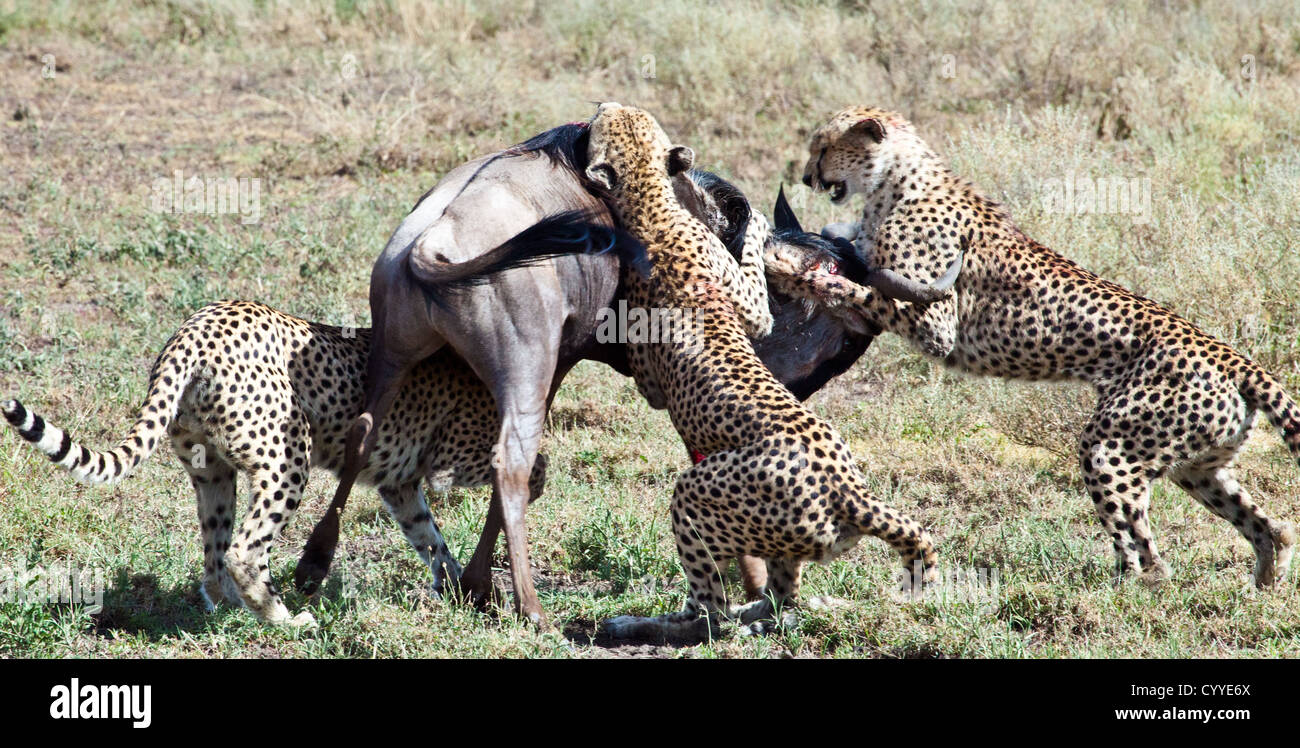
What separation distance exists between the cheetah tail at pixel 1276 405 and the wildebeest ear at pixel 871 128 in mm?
1790

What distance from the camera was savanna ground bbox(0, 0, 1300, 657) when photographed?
4898 millimetres

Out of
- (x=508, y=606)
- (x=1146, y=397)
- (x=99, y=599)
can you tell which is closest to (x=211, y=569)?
(x=99, y=599)

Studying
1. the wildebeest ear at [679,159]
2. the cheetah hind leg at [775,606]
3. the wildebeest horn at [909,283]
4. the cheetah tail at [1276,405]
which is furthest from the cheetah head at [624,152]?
the cheetah tail at [1276,405]

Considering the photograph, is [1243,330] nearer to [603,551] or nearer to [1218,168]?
[1218,168]

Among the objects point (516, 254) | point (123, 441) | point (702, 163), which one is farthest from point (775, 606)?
point (702, 163)

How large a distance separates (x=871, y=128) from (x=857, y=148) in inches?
4.2

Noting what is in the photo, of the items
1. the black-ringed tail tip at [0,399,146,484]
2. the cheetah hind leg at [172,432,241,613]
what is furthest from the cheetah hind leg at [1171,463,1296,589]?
the black-ringed tail tip at [0,399,146,484]

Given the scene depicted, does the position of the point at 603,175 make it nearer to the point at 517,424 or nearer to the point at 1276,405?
the point at 517,424

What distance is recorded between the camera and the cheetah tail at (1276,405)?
16.3ft

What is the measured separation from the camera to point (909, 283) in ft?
18.4

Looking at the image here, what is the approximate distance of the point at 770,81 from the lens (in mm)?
11062
